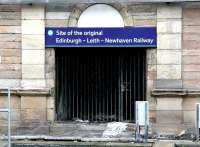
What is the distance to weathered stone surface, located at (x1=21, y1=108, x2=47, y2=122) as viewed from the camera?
15312 mm

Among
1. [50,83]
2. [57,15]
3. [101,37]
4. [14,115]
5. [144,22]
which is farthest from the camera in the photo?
[14,115]

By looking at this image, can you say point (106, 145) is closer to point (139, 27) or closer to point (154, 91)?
point (154, 91)

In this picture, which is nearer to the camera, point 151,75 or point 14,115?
point 151,75

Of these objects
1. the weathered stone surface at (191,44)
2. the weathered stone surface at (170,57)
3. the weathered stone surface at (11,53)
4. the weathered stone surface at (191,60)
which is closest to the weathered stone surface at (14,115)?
the weathered stone surface at (11,53)

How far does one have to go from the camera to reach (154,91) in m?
14.9

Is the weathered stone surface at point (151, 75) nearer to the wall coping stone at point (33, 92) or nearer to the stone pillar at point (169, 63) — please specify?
the stone pillar at point (169, 63)

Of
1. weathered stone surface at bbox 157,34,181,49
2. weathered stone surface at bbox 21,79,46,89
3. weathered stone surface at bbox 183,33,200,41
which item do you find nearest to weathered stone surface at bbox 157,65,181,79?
weathered stone surface at bbox 157,34,181,49

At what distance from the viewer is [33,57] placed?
1532 centimetres

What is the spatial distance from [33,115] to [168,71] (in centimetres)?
378

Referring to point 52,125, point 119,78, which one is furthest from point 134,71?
point 52,125

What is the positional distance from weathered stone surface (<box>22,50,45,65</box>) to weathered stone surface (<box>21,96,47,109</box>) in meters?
0.96

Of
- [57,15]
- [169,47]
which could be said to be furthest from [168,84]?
[57,15]

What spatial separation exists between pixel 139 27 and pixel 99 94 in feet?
7.13

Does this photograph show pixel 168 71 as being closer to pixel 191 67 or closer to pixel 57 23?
pixel 191 67
